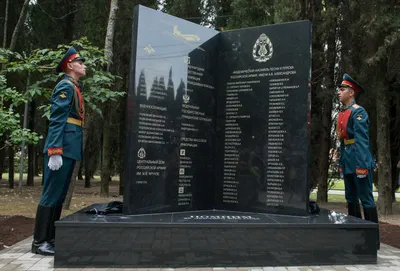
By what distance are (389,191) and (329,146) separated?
3717mm

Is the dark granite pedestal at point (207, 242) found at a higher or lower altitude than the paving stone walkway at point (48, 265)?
higher

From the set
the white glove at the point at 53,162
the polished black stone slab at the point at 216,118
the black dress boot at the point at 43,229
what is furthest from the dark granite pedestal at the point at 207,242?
the polished black stone slab at the point at 216,118

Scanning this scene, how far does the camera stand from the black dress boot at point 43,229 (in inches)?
192

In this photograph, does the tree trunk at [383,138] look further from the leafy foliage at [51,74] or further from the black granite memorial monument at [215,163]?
the leafy foliage at [51,74]

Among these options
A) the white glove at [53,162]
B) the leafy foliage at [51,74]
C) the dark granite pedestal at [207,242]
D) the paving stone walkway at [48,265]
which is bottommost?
the paving stone walkway at [48,265]

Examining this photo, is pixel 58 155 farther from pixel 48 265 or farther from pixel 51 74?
pixel 51 74

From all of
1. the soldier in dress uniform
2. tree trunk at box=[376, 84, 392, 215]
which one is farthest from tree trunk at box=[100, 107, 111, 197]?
the soldier in dress uniform

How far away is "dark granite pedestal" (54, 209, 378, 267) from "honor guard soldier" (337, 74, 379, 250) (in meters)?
0.83

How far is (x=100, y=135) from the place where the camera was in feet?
65.7

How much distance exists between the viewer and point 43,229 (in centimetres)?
491

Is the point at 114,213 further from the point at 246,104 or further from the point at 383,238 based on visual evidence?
the point at 383,238

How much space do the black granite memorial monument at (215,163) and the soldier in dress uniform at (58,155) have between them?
381 mm

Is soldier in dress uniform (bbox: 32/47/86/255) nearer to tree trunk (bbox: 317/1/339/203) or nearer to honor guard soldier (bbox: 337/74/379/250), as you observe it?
honor guard soldier (bbox: 337/74/379/250)

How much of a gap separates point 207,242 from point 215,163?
6.26 ft
